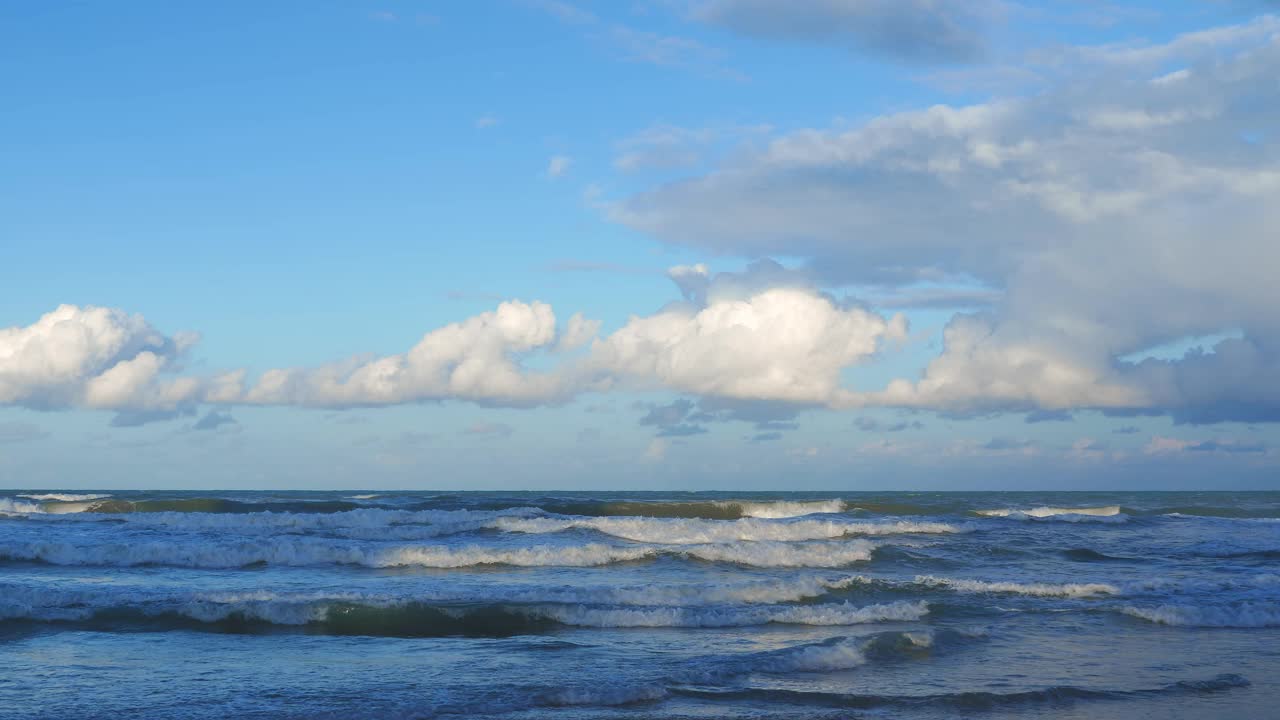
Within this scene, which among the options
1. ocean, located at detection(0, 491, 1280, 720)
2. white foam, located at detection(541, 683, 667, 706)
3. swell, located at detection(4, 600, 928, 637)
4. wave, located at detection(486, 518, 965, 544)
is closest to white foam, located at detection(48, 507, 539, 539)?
wave, located at detection(486, 518, 965, 544)

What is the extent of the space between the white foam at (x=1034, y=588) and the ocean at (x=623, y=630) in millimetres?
68

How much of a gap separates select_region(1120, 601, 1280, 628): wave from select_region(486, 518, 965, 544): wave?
52.1 ft

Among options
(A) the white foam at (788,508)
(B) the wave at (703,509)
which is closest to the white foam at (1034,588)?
(B) the wave at (703,509)

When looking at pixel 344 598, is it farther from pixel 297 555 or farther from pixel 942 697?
pixel 942 697

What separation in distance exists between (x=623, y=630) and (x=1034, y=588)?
909 centimetres

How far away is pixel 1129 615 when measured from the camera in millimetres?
17734

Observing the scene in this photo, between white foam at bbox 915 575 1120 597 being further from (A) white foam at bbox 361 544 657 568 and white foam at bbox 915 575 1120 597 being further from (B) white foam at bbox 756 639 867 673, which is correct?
(A) white foam at bbox 361 544 657 568

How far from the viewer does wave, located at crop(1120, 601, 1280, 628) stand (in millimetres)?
17312

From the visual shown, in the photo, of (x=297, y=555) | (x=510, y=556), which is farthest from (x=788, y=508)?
(x=297, y=555)

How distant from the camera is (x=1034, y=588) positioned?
20375 mm

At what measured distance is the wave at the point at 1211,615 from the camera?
56.8ft

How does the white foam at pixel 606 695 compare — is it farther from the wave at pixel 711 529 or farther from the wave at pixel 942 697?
the wave at pixel 711 529

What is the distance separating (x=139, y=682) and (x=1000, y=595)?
49.0ft

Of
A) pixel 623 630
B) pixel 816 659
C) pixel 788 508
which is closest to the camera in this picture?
pixel 816 659
